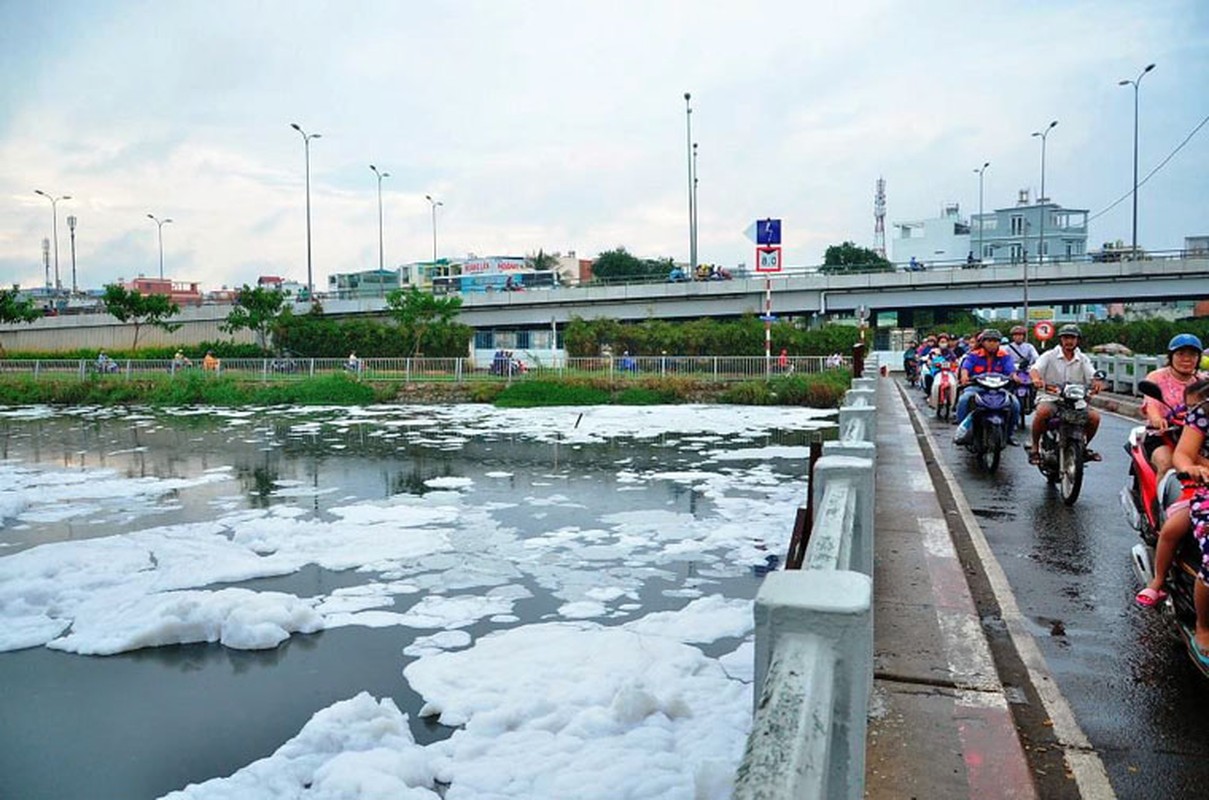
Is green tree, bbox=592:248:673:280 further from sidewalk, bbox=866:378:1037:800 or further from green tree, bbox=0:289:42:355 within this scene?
sidewalk, bbox=866:378:1037:800

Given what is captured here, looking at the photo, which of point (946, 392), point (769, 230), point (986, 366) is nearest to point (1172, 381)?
point (986, 366)

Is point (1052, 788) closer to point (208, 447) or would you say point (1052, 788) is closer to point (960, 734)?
point (960, 734)

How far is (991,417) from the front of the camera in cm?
1129

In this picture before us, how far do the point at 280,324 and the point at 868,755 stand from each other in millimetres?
51488

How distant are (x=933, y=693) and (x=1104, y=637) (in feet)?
5.74

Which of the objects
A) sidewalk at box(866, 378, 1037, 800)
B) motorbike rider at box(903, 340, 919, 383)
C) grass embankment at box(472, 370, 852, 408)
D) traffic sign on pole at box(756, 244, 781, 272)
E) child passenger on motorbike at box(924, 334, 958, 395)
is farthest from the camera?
motorbike rider at box(903, 340, 919, 383)

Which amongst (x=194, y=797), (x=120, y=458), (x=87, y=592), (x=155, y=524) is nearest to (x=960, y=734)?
(x=194, y=797)

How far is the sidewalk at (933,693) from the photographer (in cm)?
344

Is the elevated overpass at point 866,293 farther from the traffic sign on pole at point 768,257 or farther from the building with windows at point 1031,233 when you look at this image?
the building with windows at point 1031,233

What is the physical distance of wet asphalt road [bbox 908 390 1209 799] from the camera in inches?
151

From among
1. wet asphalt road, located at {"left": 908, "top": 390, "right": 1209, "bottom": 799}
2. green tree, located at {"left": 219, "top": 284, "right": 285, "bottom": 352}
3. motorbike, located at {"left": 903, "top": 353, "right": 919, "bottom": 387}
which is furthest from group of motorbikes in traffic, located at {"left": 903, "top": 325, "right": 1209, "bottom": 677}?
green tree, located at {"left": 219, "top": 284, "right": 285, "bottom": 352}

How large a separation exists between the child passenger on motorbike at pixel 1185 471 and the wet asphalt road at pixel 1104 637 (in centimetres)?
43

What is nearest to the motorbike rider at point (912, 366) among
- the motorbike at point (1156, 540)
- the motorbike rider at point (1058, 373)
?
the motorbike rider at point (1058, 373)

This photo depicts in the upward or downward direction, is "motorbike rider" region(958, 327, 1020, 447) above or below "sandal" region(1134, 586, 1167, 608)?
above
